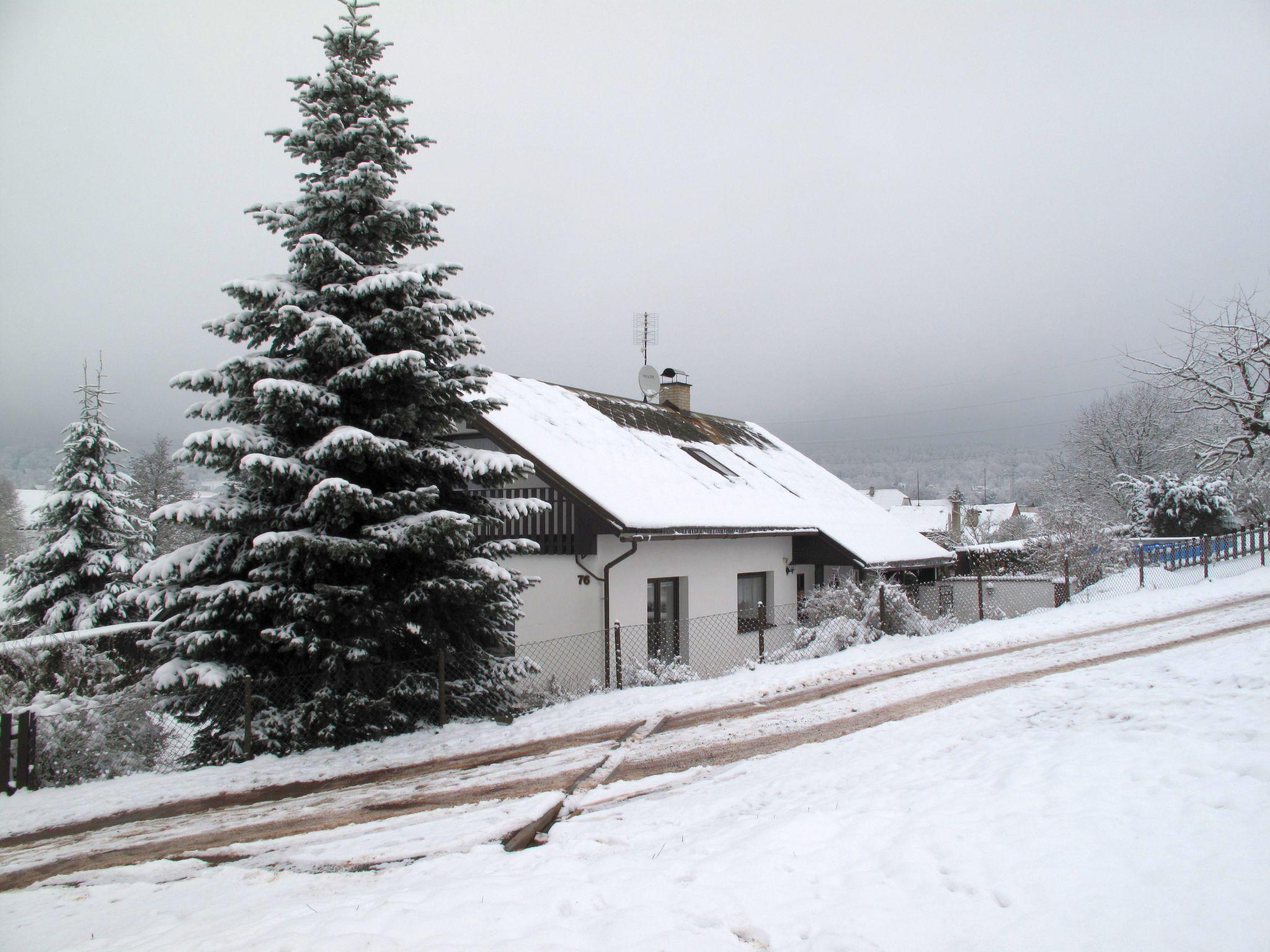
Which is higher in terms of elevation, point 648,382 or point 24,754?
point 648,382

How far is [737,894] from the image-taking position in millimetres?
4430

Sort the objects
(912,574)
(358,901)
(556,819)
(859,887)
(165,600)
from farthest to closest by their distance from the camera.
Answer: (912,574) < (165,600) < (556,819) < (358,901) < (859,887)

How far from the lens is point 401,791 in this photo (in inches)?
301

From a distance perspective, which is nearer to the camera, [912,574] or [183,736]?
[183,736]

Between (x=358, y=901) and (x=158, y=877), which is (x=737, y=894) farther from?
(x=158, y=877)

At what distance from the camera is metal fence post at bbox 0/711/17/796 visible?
793cm

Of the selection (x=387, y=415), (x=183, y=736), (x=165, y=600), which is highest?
(x=387, y=415)

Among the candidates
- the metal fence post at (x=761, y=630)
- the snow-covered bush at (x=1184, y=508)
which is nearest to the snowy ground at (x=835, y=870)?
the metal fence post at (x=761, y=630)

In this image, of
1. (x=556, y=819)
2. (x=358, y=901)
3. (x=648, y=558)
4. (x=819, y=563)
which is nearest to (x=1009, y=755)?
(x=556, y=819)

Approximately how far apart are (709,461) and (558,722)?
1108cm

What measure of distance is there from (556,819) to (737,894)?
2.39 meters

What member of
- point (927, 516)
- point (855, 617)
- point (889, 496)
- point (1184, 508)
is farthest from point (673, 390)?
point (889, 496)

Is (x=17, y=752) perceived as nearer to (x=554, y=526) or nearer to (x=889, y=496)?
(x=554, y=526)

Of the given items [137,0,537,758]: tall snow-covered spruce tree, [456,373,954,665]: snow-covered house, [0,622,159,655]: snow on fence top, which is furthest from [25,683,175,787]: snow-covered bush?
[456,373,954,665]: snow-covered house
